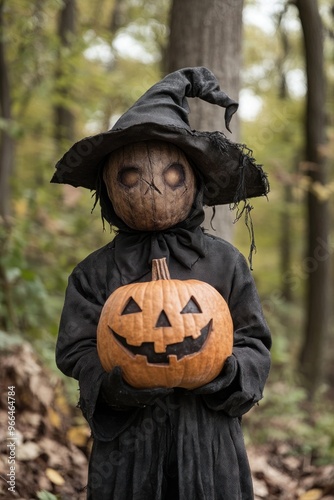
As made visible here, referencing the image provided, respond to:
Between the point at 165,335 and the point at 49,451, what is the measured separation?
247 cm

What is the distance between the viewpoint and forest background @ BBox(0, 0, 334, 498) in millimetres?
5859

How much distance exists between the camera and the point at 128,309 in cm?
240

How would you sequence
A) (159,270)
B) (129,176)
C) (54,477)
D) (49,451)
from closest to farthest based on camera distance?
(159,270), (129,176), (54,477), (49,451)

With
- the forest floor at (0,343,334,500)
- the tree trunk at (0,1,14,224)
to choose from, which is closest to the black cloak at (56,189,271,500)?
the forest floor at (0,343,334,500)

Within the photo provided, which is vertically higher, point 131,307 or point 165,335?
point 131,307

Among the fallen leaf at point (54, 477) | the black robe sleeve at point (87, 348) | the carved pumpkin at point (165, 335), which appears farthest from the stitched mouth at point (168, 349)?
the fallen leaf at point (54, 477)

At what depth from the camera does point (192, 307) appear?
2.38m

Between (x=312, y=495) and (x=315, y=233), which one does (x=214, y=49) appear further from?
(x=315, y=233)

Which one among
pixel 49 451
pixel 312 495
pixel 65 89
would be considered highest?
pixel 65 89

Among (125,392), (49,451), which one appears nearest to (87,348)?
(125,392)

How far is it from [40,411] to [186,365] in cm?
281

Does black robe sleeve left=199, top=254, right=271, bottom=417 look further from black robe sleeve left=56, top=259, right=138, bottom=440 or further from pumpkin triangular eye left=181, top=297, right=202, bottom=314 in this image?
black robe sleeve left=56, top=259, right=138, bottom=440

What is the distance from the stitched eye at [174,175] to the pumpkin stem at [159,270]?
33 cm

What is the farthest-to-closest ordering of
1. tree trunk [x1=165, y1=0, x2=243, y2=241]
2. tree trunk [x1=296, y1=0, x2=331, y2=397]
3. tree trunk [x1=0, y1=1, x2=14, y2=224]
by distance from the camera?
tree trunk [x1=296, y1=0, x2=331, y2=397] → tree trunk [x1=0, y1=1, x2=14, y2=224] → tree trunk [x1=165, y1=0, x2=243, y2=241]
